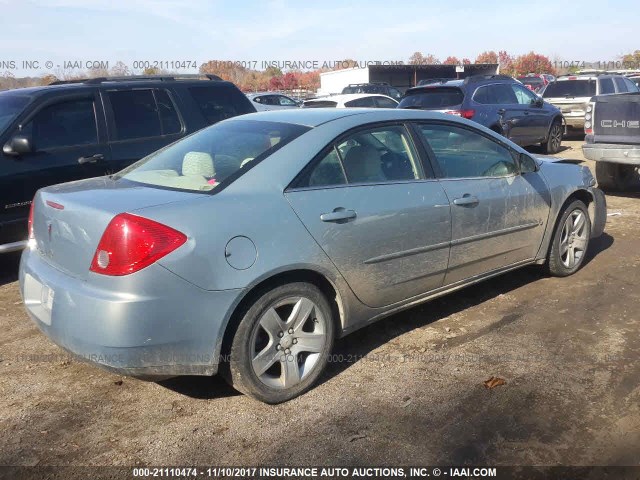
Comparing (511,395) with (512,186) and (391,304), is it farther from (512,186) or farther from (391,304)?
(512,186)

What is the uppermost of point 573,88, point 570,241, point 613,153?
point 573,88

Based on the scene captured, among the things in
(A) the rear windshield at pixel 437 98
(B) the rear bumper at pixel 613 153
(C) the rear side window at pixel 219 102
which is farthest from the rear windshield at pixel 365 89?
→ (C) the rear side window at pixel 219 102

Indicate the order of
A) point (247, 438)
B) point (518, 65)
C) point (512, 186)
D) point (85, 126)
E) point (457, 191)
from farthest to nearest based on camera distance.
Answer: point (518, 65)
point (85, 126)
point (512, 186)
point (457, 191)
point (247, 438)

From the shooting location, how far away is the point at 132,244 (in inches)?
112

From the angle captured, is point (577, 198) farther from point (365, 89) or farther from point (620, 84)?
point (365, 89)

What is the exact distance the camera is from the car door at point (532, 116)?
40.9 ft

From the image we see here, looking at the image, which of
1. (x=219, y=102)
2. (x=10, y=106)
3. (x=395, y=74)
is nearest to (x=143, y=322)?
(x=10, y=106)

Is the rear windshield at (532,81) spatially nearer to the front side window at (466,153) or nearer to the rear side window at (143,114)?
the rear side window at (143,114)

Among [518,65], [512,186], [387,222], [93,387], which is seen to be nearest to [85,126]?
[93,387]

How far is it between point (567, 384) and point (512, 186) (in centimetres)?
162

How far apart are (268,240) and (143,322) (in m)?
0.73

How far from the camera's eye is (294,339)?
3342mm

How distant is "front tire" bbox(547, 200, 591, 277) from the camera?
511 centimetres

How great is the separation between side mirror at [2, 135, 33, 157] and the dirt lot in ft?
4.95
